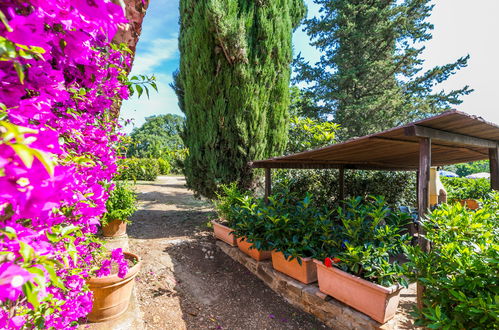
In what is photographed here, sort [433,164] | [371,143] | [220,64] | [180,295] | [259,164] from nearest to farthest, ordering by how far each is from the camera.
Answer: [371,143]
[180,295]
[259,164]
[220,64]
[433,164]

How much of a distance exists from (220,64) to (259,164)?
2.85m

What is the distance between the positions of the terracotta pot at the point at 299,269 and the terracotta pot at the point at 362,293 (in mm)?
297

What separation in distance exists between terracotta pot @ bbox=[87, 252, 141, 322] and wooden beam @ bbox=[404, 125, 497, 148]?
130 inches

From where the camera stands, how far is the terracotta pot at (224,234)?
15.1 ft

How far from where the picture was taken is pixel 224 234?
4820mm

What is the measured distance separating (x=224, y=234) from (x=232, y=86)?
11.6 ft

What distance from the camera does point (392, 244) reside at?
104 inches

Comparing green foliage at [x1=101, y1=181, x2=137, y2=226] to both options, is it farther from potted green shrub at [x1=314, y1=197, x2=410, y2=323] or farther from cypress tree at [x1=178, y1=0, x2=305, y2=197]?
potted green shrub at [x1=314, y1=197, x2=410, y2=323]

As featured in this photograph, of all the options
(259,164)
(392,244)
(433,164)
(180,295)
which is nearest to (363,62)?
(433,164)

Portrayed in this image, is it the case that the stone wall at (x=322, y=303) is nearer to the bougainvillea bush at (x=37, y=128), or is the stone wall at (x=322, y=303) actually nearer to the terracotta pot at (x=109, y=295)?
the terracotta pot at (x=109, y=295)

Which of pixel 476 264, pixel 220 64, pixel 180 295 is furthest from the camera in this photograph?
pixel 220 64

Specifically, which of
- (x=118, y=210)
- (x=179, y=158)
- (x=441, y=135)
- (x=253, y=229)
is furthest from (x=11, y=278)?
(x=179, y=158)

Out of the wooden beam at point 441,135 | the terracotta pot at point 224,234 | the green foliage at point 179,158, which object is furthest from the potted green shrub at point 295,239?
the green foliage at point 179,158

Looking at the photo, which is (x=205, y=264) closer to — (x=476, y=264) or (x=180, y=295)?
(x=180, y=295)
